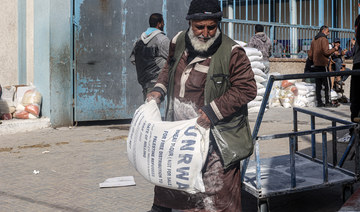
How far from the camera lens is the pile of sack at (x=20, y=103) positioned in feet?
26.5

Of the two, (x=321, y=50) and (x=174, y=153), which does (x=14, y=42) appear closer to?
(x=321, y=50)

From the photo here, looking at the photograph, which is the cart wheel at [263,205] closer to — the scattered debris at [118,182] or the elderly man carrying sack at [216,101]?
the elderly man carrying sack at [216,101]

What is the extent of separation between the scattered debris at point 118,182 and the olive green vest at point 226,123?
182 cm

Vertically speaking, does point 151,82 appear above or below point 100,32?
below

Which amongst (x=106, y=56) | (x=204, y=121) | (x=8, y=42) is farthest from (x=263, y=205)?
(x=8, y=42)

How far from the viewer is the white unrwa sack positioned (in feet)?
8.70

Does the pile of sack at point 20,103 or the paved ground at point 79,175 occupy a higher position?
the pile of sack at point 20,103

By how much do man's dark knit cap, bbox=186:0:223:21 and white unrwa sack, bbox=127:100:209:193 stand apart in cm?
59

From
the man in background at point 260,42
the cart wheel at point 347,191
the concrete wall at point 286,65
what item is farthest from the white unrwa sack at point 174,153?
the concrete wall at point 286,65

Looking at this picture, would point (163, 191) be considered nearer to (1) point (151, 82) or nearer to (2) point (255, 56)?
(1) point (151, 82)

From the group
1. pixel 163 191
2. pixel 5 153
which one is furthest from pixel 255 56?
pixel 163 191

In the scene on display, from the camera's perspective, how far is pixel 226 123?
282cm

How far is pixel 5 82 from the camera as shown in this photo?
374 inches

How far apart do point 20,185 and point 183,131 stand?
7.87ft
